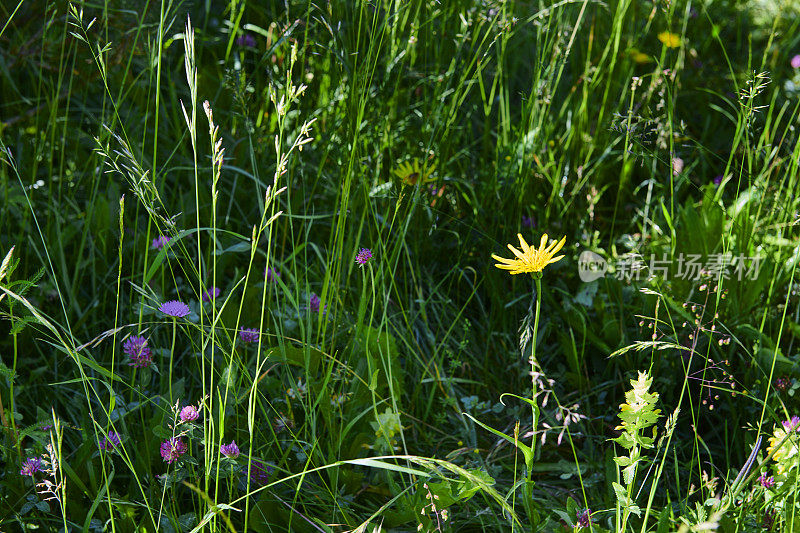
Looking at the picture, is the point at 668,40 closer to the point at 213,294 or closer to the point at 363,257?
the point at 363,257

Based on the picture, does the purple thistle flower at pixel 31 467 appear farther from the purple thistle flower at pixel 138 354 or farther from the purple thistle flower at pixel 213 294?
the purple thistle flower at pixel 213 294

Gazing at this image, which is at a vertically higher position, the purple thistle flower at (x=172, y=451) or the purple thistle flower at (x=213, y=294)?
the purple thistle flower at (x=213, y=294)

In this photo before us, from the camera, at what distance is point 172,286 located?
1723 millimetres

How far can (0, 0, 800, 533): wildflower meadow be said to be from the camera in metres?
1.18

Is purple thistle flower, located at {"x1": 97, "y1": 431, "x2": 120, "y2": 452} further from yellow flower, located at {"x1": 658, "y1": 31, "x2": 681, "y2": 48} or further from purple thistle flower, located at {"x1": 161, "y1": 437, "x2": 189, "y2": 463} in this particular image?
yellow flower, located at {"x1": 658, "y1": 31, "x2": 681, "y2": 48}

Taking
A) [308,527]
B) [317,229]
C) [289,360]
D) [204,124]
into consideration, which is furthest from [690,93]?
[308,527]

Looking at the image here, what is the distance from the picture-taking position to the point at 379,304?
5.32ft

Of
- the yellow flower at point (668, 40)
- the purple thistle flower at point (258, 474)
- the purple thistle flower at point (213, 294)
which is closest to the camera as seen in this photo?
the purple thistle flower at point (213, 294)

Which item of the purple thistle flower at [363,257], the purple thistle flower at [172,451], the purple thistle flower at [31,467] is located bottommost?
the purple thistle flower at [31,467]

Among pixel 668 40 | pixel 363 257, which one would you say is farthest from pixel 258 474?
pixel 668 40

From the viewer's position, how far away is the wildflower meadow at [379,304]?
118cm

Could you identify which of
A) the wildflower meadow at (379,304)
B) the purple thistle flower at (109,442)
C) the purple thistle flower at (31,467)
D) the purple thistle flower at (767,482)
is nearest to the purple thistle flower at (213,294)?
the wildflower meadow at (379,304)

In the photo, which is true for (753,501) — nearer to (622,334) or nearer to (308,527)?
(622,334)

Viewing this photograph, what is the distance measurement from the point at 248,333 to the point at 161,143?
86cm
